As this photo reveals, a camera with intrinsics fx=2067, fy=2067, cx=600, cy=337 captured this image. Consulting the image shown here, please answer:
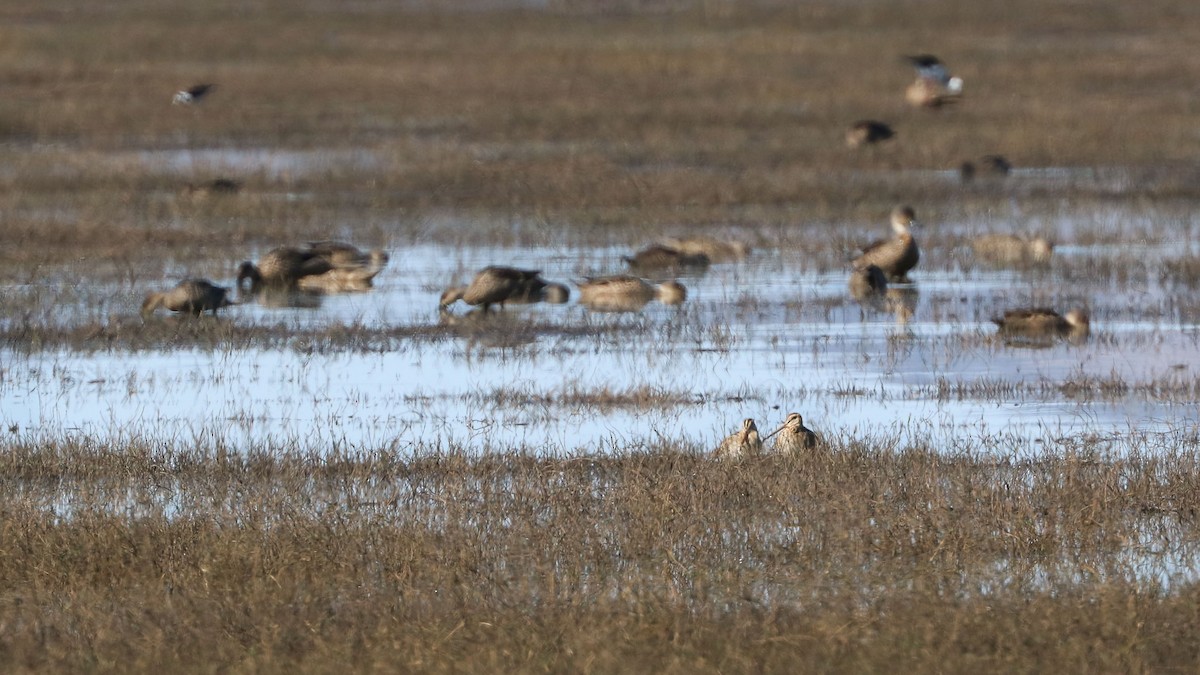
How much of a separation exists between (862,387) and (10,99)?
24.2m

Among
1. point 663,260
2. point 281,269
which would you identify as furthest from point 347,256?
point 663,260

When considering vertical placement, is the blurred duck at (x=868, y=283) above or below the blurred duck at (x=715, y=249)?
below

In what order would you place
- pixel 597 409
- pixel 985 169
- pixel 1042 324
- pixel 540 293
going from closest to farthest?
pixel 597 409, pixel 1042 324, pixel 540 293, pixel 985 169

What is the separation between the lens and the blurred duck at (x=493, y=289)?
14.9 meters

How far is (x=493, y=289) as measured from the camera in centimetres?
1491

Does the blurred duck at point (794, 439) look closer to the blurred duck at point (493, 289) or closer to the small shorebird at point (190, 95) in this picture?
the blurred duck at point (493, 289)

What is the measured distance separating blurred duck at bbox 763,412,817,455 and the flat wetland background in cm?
22

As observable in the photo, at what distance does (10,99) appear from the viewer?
108ft

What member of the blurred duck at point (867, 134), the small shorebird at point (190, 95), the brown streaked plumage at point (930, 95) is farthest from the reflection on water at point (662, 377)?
the small shorebird at point (190, 95)

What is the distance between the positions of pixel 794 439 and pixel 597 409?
200 centimetres

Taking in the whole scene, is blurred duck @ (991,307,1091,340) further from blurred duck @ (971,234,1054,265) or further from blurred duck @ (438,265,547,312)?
blurred duck @ (971,234,1054,265)

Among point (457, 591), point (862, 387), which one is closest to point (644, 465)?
point (457, 591)

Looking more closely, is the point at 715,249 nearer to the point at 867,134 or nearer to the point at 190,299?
the point at 190,299

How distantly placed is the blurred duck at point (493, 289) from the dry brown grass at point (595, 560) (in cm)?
538
